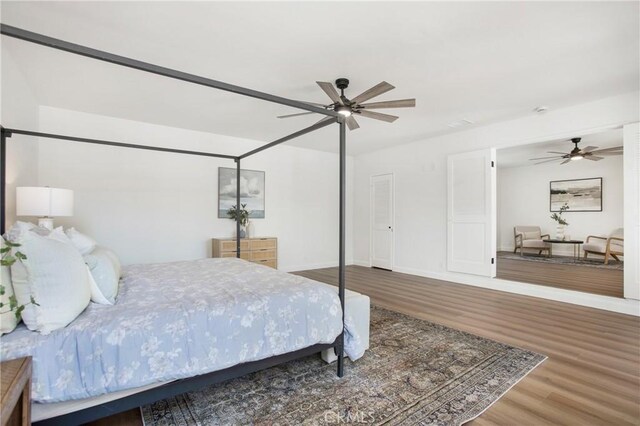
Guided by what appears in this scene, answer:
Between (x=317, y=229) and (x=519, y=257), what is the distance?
534 centimetres

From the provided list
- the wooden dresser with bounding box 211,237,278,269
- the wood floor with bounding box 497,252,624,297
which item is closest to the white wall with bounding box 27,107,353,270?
the wooden dresser with bounding box 211,237,278,269

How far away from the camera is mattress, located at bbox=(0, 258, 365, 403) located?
1372 mm

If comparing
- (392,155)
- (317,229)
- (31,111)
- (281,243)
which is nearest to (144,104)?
(31,111)

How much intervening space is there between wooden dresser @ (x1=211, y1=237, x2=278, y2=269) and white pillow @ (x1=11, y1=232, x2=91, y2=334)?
3.35 m

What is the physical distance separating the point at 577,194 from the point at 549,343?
713 centimetres

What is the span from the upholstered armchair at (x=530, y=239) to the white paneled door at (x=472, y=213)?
3921mm

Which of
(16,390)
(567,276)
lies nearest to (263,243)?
(16,390)

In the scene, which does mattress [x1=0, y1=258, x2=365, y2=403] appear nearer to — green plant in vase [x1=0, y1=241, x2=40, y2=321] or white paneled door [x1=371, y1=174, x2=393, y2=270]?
green plant in vase [x1=0, y1=241, x2=40, y2=321]

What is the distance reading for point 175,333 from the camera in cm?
161

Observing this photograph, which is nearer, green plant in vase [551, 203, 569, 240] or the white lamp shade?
the white lamp shade

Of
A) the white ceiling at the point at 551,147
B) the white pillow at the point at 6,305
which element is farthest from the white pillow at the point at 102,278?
the white ceiling at the point at 551,147

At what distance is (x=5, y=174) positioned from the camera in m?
2.72

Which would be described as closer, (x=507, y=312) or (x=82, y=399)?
(x=82, y=399)

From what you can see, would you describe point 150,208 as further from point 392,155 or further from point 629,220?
point 629,220
